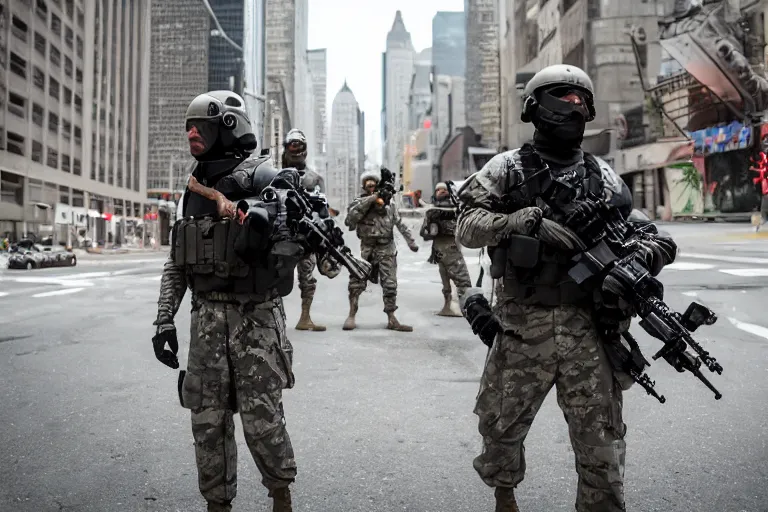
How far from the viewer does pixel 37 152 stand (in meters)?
44.6

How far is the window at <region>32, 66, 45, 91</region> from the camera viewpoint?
140 ft

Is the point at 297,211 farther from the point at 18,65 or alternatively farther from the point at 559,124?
the point at 18,65

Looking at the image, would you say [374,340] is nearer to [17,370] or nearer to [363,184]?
[363,184]

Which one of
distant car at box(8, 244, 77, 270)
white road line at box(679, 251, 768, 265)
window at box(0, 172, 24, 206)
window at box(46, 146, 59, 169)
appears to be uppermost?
window at box(46, 146, 59, 169)

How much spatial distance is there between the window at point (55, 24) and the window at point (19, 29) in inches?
213

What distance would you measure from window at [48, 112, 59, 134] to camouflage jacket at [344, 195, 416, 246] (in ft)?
154

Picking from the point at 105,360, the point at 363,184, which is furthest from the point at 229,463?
the point at 363,184

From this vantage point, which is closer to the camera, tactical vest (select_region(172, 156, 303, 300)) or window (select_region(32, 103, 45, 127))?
tactical vest (select_region(172, 156, 303, 300))

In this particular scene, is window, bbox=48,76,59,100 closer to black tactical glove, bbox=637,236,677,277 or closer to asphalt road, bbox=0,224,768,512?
asphalt road, bbox=0,224,768,512

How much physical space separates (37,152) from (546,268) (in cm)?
4985

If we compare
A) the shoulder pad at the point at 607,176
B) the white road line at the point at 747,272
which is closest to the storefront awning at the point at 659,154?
the white road line at the point at 747,272

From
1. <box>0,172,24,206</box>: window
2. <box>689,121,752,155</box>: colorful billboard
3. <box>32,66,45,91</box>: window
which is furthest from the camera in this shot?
<box>32,66,45,91</box>: window

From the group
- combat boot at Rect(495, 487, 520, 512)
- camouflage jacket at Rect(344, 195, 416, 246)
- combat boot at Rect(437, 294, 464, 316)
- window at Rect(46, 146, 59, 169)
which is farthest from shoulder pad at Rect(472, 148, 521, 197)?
window at Rect(46, 146, 59, 169)

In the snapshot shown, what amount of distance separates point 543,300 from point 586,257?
0.83ft
